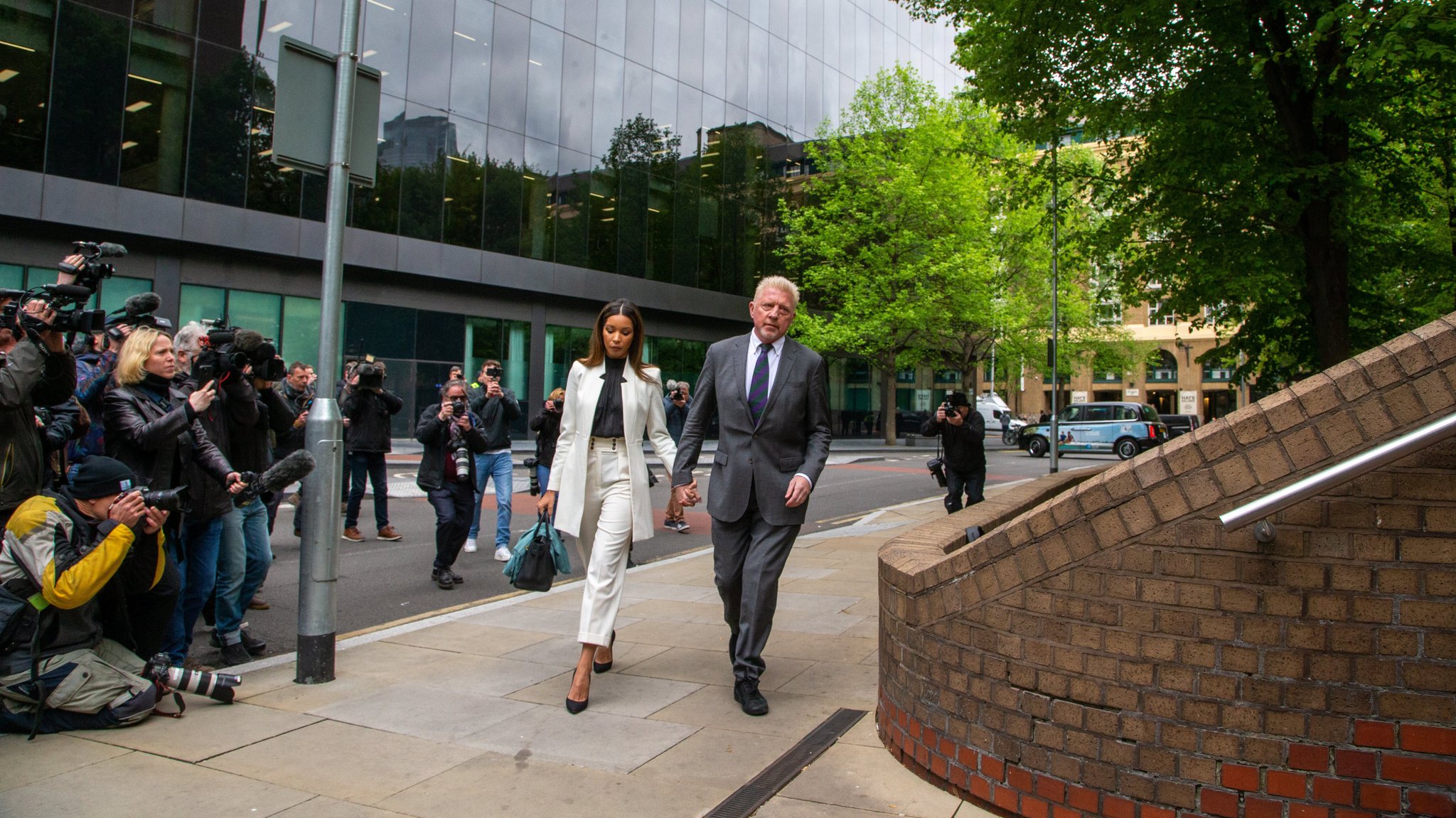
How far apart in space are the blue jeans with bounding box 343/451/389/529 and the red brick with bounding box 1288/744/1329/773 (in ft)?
28.0

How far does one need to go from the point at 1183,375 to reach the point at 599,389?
209 ft

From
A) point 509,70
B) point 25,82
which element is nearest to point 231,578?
point 25,82

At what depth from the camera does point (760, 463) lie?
4352mm

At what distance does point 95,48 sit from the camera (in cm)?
1894

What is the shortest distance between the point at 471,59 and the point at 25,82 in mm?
10241

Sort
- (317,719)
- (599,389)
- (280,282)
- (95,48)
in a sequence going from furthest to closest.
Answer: (280,282) < (95,48) < (599,389) < (317,719)

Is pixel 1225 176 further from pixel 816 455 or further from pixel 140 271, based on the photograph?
pixel 140 271

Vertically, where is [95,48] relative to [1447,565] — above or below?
above

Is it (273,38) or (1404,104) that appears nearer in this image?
(1404,104)

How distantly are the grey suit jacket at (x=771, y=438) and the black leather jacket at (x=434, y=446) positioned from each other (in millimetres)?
3905

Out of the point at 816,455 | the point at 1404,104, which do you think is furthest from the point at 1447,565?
the point at 1404,104

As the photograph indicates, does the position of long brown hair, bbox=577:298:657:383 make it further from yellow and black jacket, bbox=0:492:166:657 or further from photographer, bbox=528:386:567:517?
photographer, bbox=528:386:567:517

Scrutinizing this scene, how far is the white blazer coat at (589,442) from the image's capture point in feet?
15.4

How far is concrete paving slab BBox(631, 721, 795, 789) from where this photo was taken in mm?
3521
